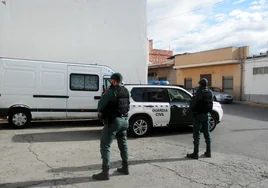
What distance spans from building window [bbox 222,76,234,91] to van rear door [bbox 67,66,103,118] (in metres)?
17.7

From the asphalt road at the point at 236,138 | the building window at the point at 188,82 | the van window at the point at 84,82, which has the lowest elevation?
the asphalt road at the point at 236,138

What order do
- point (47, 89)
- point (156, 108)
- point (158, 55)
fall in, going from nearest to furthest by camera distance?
point (156, 108), point (47, 89), point (158, 55)

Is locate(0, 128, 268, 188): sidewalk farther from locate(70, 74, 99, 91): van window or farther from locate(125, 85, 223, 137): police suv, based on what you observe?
locate(70, 74, 99, 91): van window

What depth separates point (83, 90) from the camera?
384 inches

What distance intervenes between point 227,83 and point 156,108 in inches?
726

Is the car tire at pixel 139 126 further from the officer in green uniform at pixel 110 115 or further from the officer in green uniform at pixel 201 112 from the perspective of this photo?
the officer in green uniform at pixel 110 115

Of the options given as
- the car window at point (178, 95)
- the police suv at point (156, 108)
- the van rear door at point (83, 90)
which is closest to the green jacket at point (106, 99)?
the police suv at point (156, 108)

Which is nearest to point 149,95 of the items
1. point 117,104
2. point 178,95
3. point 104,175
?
point 178,95

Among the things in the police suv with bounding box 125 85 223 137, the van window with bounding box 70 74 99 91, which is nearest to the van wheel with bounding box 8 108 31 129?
the van window with bounding box 70 74 99 91

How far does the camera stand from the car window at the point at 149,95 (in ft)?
27.1

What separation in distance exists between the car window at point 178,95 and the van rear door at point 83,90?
2.82 meters

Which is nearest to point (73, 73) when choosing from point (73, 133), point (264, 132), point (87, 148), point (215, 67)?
point (73, 133)

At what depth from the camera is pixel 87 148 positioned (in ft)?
21.9

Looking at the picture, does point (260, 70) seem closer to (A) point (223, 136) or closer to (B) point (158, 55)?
(A) point (223, 136)
